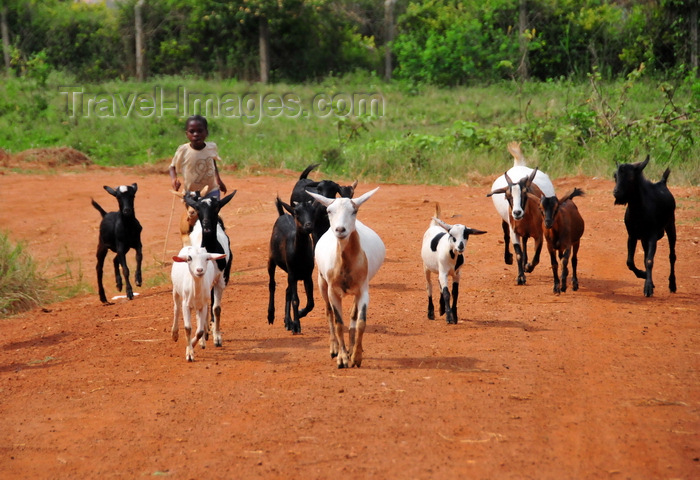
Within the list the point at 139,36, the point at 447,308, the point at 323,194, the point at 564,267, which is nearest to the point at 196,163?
the point at 323,194

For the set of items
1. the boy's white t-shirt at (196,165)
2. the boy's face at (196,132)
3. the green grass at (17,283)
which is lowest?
the green grass at (17,283)

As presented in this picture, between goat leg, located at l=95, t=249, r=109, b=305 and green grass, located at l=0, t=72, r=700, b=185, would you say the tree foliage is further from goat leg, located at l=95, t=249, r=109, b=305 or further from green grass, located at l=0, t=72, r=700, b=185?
goat leg, located at l=95, t=249, r=109, b=305

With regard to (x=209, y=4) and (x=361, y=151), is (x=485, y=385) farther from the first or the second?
(x=209, y=4)

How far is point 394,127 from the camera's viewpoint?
25703 mm

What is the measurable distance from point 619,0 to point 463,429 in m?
32.7

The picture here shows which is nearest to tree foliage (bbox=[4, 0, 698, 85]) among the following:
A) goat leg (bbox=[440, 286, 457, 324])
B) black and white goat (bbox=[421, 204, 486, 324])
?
black and white goat (bbox=[421, 204, 486, 324])

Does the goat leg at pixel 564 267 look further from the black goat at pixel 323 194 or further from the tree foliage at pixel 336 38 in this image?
the tree foliage at pixel 336 38

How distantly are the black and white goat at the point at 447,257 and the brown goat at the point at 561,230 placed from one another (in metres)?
1.49

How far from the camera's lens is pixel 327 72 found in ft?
117

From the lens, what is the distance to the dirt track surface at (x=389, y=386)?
17.3 ft

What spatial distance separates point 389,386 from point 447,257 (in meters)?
2.43

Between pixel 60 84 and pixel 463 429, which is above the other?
pixel 60 84

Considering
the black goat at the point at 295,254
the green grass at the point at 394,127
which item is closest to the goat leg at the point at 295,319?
the black goat at the point at 295,254

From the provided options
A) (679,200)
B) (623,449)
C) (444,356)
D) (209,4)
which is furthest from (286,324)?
(209,4)
